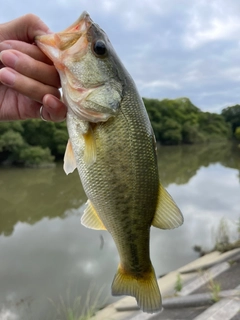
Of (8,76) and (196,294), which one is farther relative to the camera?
(196,294)

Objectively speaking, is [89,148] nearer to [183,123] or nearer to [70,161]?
[70,161]

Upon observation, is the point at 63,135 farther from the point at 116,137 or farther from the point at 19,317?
the point at 116,137

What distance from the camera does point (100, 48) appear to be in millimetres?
1548

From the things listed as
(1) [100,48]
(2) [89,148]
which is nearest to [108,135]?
(2) [89,148]

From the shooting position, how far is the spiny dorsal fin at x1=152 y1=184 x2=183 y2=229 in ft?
5.29

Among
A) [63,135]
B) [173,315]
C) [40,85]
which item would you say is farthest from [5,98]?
[63,135]

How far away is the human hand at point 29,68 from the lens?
1.56 meters

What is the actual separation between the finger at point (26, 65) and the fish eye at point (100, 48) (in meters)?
0.25

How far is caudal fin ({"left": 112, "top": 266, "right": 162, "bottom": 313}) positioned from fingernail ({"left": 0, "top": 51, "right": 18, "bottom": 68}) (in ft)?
3.76

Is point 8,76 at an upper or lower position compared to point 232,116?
lower

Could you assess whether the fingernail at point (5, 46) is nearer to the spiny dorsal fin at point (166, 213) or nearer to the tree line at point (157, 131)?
the spiny dorsal fin at point (166, 213)

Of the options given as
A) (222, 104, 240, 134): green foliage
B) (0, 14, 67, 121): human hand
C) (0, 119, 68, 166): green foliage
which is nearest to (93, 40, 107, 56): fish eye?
(0, 14, 67, 121): human hand

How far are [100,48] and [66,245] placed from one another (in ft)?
34.3

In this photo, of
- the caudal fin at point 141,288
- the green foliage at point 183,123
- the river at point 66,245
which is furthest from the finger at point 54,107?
the green foliage at point 183,123
